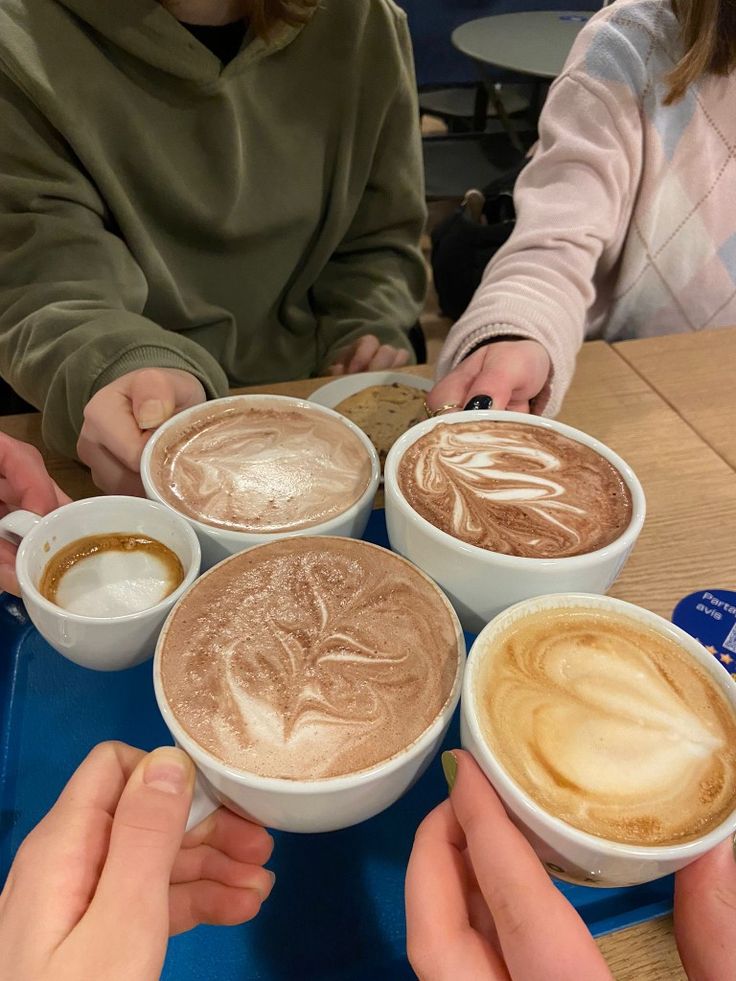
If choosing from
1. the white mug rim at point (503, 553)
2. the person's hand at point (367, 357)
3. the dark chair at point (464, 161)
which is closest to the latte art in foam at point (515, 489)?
the white mug rim at point (503, 553)

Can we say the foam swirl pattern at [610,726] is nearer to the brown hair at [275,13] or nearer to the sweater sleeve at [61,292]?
the sweater sleeve at [61,292]

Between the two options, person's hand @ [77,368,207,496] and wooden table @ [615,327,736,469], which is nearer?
person's hand @ [77,368,207,496]

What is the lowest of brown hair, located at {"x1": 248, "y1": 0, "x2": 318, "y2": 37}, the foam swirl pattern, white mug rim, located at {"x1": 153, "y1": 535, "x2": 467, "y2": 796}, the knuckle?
the knuckle

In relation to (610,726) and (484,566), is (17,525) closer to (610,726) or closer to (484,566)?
(484,566)

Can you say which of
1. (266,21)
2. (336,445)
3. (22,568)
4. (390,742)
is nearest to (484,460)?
(336,445)

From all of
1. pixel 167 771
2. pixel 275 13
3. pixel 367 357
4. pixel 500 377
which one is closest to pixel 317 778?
pixel 167 771

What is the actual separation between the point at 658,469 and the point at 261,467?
23.7 inches

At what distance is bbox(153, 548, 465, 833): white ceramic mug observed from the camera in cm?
55

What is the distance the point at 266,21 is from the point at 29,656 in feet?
3.43

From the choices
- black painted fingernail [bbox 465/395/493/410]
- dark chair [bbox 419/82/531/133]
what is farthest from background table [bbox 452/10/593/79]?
black painted fingernail [bbox 465/395/493/410]

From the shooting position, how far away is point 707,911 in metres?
0.54

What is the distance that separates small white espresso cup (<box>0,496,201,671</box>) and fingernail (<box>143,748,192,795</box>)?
167 mm

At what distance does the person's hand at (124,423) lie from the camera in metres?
0.89

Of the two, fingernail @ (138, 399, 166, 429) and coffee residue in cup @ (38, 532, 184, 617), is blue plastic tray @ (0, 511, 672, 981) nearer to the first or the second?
coffee residue in cup @ (38, 532, 184, 617)
